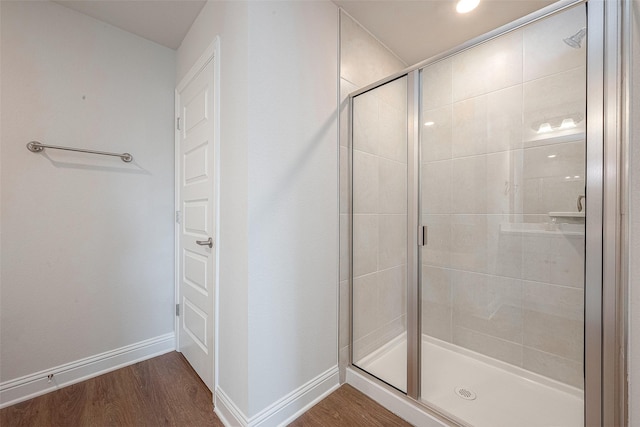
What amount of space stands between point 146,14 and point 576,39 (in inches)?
92.7

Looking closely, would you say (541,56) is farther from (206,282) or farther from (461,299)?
(206,282)

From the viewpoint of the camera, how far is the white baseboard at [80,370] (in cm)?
147

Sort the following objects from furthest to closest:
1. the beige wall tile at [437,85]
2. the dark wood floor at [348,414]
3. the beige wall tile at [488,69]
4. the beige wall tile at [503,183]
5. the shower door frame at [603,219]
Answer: the beige wall tile at [503,183]
the beige wall tile at [488,69]
the beige wall tile at [437,85]
the dark wood floor at [348,414]
the shower door frame at [603,219]

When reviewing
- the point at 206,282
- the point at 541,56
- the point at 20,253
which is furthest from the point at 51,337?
the point at 541,56

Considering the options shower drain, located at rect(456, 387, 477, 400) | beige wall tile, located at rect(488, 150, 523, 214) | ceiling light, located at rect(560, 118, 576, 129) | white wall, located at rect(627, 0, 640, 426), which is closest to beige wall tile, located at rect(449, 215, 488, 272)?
beige wall tile, located at rect(488, 150, 523, 214)

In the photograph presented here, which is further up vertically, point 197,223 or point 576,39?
point 576,39

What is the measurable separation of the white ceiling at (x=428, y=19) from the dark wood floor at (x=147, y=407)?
236 cm

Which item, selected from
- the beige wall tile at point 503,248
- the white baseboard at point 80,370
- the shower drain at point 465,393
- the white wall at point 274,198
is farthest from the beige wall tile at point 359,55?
the white baseboard at point 80,370

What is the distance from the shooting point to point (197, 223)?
1729 mm

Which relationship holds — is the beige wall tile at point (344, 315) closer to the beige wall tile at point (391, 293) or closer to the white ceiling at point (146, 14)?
the beige wall tile at point (391, 293)

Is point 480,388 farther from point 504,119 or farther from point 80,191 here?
point 80,191

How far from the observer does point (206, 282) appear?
5.31 feet

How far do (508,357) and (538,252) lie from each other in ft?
2.41

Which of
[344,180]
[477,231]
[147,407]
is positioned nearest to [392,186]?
[344,180]
